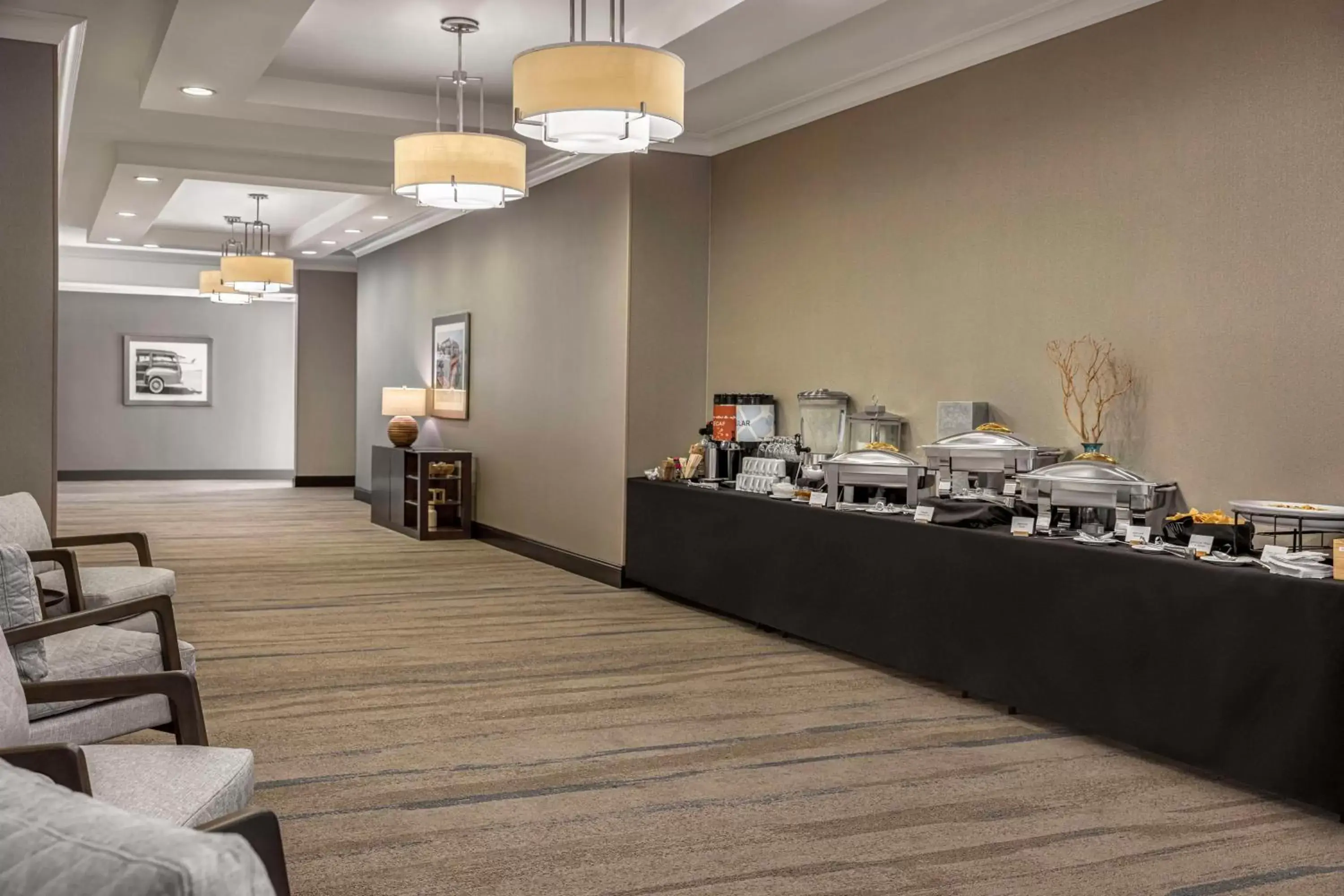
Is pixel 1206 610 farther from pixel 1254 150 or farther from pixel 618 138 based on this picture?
pixel 618 138

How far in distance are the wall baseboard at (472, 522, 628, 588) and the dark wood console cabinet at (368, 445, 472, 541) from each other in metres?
0.26

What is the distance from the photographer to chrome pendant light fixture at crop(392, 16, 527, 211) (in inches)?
200

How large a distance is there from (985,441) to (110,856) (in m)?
4.31

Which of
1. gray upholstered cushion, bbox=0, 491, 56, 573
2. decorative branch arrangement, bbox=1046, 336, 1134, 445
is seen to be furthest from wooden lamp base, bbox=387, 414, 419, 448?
decorative branch arrangement, bbox=1046, 336, 1134, 445

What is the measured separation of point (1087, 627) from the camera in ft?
13.1

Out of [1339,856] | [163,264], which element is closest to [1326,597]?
[1339,856]

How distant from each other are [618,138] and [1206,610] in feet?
8.42

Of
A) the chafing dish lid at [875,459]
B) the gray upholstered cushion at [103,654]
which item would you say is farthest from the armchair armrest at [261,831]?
the chafing dish lid at [875,459]

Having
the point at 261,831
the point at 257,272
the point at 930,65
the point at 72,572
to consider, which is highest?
the point at 930,65

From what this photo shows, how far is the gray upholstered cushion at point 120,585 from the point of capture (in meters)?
4.35

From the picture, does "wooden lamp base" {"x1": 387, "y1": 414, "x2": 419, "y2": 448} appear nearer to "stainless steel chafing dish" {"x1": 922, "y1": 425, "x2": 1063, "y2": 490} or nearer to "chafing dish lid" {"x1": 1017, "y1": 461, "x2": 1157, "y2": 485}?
"stainless steel chafing dish" {"x1": 922, "y1": 425, "x2": 1063, "y2": 490}

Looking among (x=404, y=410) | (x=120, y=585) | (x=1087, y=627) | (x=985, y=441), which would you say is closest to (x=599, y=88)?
(x=985, y=441)

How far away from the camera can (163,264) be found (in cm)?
1441

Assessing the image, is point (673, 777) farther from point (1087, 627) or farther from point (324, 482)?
point (324, 482)
